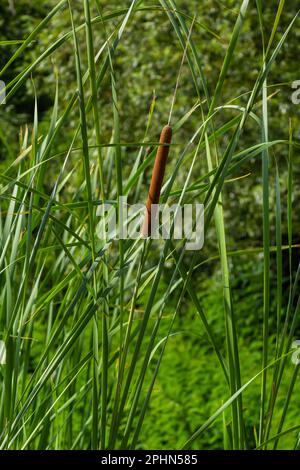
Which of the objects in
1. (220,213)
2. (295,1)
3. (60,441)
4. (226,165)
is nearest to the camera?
(226,165)

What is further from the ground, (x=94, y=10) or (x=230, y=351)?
(x=94, y=10)

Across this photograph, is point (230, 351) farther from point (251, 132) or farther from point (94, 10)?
point (94, 10)

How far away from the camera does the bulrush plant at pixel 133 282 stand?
1.14 meters

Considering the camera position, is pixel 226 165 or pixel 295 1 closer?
pixel 226 165

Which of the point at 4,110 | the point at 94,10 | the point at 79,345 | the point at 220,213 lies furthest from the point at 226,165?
the point at 4,110

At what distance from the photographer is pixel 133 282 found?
63.7 inches

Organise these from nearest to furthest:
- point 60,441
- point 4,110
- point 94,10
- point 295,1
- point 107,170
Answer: point 60,441 → point 107,170 → point 295,1 → point 94,10 → point 4,110

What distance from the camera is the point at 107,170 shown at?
191 cm

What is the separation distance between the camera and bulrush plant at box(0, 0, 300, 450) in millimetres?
1138

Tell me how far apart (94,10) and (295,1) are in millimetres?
1380

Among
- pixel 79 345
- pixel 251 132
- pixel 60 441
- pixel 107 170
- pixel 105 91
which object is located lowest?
pixel 60 441

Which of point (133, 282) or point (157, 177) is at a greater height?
point (157, 177)

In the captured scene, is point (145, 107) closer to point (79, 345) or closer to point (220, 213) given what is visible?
point (79, 345)

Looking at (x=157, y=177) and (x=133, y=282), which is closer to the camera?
(x=157, y=177)
